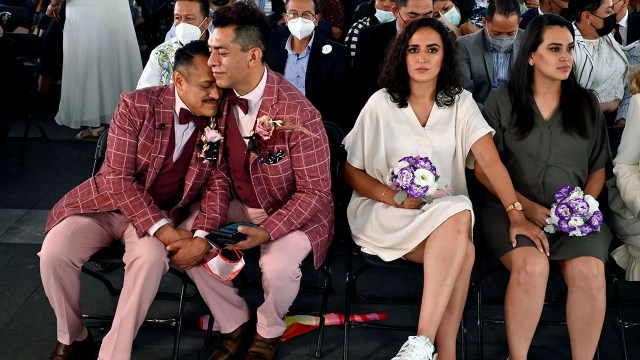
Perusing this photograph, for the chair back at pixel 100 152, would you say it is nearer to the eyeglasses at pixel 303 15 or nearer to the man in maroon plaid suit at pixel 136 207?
the man in maroon plaid suit at pixel 136 207

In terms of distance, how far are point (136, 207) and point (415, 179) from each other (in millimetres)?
1303

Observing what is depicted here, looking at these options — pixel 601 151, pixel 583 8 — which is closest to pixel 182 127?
pixel 601 151

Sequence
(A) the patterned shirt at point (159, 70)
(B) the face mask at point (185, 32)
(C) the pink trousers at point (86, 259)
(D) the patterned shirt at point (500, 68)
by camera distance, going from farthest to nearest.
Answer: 1. (B) the face mask at point (185, 32)
2. (D) the patterned shirt at point (500, 68)
3. (A) the patterned shirt at point (159, 70)
4. (C) the pink trousers at point (86, 259)

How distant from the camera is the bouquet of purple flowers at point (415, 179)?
3.58 m

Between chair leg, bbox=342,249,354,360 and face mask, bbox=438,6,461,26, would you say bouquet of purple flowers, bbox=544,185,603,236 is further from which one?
face mask, bbox=438,6,461,26

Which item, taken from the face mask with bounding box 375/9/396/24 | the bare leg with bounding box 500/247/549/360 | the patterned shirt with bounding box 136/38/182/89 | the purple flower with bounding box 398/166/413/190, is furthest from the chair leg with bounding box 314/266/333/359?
the face mask with bounding box 375/9/396/24

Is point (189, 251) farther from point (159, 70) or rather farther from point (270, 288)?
point (159, 70)

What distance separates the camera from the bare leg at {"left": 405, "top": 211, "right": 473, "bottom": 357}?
11.4 feet

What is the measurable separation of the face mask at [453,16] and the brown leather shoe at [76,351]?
3729 millimetres

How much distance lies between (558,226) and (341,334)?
1231mm

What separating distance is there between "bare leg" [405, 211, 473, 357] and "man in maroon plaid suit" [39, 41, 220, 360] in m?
1.03

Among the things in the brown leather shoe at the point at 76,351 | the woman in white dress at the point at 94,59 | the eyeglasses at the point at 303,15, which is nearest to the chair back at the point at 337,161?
the eyeglasses at the point at 303,15

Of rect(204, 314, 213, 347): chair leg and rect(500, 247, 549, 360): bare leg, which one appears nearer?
rect(500, 247, 549, 360): bare leg

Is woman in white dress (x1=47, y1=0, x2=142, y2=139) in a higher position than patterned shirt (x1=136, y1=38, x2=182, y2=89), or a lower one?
lower
